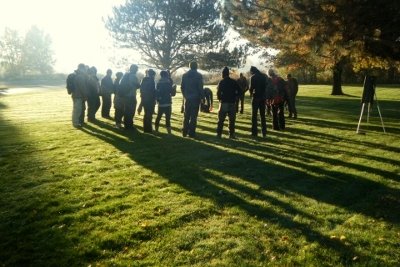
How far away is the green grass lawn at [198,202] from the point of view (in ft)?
13.5

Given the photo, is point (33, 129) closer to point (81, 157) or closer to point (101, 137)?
point (101, 137)

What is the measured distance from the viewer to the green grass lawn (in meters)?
4.12

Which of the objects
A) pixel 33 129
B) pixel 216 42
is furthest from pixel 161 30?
pixel 33 129

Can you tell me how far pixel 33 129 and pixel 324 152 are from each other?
9.92 metres

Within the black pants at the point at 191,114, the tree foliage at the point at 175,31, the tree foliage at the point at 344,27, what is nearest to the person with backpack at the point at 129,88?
the black pants at the point at 191,114

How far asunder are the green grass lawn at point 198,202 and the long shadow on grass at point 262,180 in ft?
Answer: 0.07

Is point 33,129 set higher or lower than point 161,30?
lower

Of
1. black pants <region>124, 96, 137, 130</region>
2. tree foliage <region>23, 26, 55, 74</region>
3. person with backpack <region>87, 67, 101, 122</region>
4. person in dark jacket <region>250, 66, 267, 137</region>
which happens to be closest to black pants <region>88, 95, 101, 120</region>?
person with backpack <region>87, 67, 101, 122</region>

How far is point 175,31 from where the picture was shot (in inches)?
1395

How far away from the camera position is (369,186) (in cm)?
644

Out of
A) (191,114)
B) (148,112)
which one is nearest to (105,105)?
(148,112)

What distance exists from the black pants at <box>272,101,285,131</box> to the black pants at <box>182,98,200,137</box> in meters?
3.06

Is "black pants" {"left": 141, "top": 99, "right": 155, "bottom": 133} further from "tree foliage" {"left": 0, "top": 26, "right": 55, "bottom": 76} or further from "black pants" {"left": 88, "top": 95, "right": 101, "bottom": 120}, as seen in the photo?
"tree foliage" {"left": 0, "top": 26, "right": 55, "bottom": 76}

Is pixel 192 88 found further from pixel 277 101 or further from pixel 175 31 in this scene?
pixel 175 31
